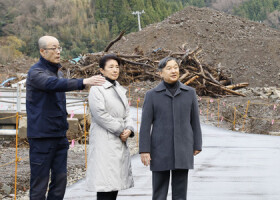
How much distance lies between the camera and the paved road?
6.45m

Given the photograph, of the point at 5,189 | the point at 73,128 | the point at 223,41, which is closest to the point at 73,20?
the point at 223,41

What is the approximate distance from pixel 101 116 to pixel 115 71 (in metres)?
0.47

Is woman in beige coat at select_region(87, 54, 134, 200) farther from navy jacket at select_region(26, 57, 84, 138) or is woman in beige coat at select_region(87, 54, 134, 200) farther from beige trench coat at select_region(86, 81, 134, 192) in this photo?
navy jacket at select_region(26, 57, 84, 138)

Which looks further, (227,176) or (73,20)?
(73,20)

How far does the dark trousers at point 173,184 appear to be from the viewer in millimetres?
4684

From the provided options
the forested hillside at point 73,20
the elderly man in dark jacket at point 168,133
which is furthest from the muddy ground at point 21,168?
the forested hillside at point 73,20

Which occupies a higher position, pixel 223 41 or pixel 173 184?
pixel 223 41

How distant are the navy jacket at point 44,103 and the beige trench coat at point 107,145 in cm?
32

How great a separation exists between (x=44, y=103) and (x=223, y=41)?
48.1 metres

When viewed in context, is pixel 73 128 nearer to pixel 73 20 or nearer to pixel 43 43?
pixel 43 43

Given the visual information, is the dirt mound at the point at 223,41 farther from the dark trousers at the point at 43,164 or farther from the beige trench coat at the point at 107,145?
the dark trousers at the point at 43,164

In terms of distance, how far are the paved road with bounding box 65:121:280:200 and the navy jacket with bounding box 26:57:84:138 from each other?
1897mm

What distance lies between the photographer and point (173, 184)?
15.5ft

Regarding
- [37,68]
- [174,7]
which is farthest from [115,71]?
[174,7]
